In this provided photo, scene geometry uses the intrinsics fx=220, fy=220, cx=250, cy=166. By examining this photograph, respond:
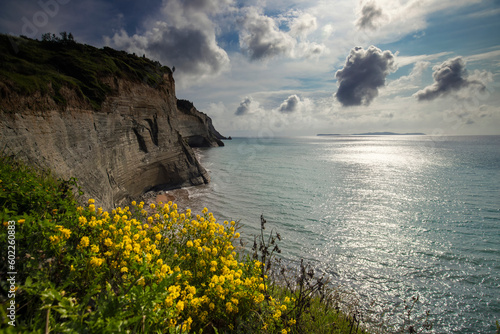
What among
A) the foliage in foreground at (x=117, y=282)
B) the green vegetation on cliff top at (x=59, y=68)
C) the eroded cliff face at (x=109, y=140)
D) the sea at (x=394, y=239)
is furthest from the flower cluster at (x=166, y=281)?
the green vegetation on cliff top at (x=59, y=68)

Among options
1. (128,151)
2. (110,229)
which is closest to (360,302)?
(110,229)

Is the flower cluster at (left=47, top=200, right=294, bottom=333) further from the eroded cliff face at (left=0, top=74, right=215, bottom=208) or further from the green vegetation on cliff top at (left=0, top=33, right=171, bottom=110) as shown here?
the green vegetation on cliff top at (left=0, top=33, right=171, bottom=110)

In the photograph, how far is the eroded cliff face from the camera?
9031 millimetres

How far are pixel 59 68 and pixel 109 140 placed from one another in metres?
5.70

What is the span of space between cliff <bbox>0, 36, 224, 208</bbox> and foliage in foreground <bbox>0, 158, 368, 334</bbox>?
6430 millimetres

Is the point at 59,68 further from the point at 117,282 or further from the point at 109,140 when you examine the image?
the point at 117,282

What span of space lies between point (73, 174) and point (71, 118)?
11.1ft

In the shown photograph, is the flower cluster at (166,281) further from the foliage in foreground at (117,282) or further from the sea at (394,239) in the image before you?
the sea at (394,239)

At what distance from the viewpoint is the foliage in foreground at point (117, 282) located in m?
2.01

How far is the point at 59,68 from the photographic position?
14.6 meters

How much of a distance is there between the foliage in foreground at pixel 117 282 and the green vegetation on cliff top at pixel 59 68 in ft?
27.9

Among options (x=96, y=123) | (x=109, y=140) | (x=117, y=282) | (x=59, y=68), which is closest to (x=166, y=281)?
(x=117, y=282)

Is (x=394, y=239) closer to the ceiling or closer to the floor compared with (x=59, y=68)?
closer to the floor

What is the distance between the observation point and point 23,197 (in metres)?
3.88
